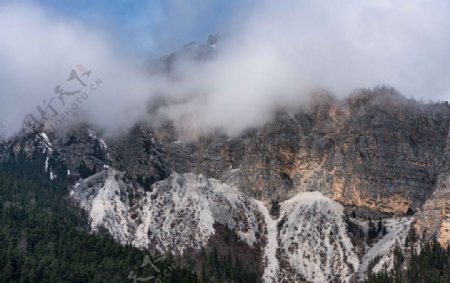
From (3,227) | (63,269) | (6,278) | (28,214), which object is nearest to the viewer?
(6,278)

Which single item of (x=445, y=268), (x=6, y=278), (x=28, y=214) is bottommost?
(x=6, y=278)

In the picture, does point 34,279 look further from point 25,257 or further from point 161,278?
point 161,278

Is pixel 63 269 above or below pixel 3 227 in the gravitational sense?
below

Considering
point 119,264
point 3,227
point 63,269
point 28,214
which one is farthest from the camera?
point 28,214

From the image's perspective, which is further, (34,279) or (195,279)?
(195,279)

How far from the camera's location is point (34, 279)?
484 feet

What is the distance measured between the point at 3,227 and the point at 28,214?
1249cm

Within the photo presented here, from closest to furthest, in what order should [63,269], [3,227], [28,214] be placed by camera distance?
A: [63,269], [3,227], [28,214]

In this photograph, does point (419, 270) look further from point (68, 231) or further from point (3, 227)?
point (3, 227)

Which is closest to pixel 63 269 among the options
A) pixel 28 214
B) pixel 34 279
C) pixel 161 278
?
pixel 34 279

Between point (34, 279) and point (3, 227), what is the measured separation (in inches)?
1311

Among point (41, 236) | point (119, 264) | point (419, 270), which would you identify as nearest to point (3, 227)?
point (41, 236)

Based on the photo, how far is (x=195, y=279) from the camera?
167000mm

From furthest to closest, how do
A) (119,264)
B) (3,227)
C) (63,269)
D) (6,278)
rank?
(3,227)
(119,264)
(63,269)
(6,278)
